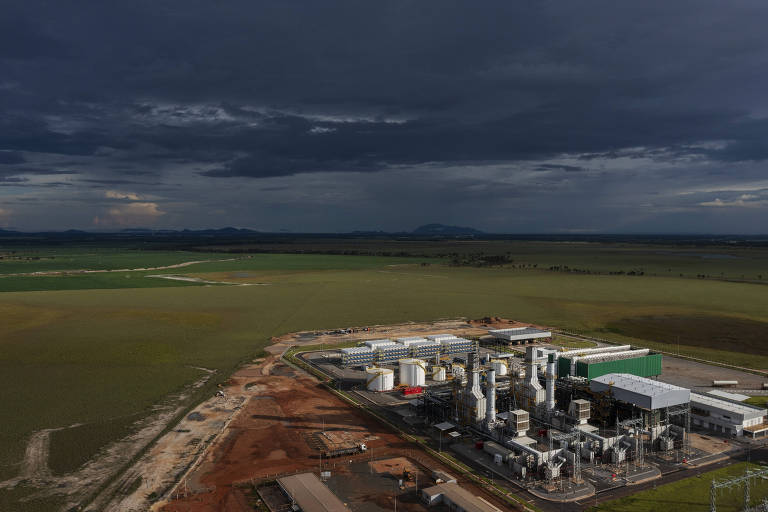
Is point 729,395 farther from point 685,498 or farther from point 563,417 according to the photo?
point 685,498

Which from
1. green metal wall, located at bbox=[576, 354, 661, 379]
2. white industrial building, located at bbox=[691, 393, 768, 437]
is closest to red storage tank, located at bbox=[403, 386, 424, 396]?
green metal wall, located at bbox=[576, 354, 661, 379]

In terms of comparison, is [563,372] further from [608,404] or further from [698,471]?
[698,471]

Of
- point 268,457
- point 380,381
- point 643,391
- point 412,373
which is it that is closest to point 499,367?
point 412,373

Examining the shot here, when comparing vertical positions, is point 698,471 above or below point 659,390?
below

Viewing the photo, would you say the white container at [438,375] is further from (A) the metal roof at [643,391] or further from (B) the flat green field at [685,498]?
(B) the flat green field at [685,498]

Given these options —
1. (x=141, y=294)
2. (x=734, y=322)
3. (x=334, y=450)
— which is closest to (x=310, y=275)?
(x=141, y=294)

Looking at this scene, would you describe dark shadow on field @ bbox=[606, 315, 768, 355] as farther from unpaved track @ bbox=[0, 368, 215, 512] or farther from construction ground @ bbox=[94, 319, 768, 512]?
unpaved track @ bbox=[0, 368, 215, 512]

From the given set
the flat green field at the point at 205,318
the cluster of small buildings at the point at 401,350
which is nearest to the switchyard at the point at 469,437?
the cluster of small buildings at the point at 401,350
